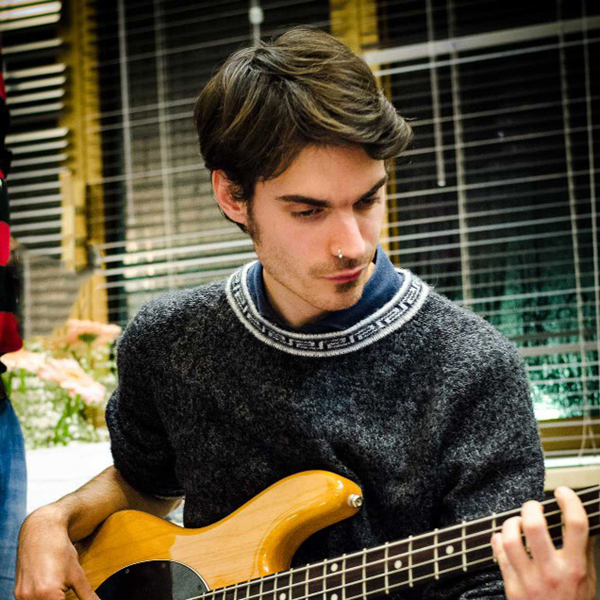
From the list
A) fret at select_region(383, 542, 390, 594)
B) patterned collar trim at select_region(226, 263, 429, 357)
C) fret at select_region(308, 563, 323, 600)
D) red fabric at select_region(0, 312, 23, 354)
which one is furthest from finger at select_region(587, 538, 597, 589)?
red fabric at select_region(0, 312, 23, 354)

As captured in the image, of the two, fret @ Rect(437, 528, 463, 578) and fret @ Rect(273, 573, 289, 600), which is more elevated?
fret @ Rect(437, 528, 463, 578)

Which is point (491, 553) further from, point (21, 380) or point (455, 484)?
point (21, 380)

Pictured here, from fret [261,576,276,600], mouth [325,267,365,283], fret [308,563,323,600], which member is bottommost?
fret [261,576,276,600]

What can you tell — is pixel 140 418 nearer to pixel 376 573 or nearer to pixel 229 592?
pixel 229 592

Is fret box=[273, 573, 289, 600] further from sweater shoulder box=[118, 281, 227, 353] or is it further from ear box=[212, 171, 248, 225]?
ear box=[212, 171, 248, 225]

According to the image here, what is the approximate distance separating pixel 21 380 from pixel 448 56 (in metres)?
1.56

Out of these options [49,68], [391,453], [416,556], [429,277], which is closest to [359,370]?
[391,453]

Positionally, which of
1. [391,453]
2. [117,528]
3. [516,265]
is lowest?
[117,528]

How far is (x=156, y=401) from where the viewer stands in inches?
53.4

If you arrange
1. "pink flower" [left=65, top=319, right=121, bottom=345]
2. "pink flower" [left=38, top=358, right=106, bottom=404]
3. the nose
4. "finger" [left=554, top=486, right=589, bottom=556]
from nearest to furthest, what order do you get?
"finger" [left=554, top=486, right=589, bottom=556], the nose, "pink flower" [left=38, top=358, right=106, bottom=404], "pink flower" [left=65, top=319, right=121, bottom=345]

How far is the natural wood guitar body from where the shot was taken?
1078mm

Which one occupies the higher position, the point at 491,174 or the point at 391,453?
the point at 491,174

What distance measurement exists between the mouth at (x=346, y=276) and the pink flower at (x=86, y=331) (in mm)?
1141

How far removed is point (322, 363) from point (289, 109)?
0.39 meters
